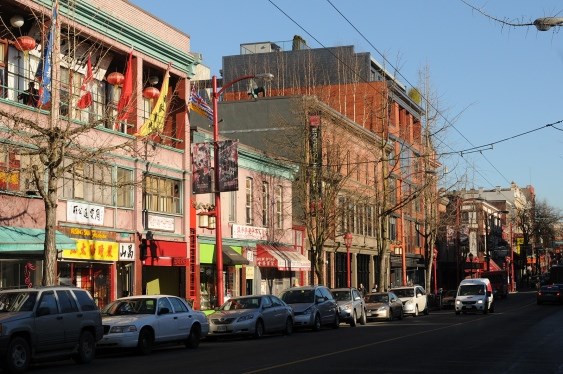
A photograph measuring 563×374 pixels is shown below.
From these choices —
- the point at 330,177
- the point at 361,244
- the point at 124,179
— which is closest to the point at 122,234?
the point at 124,179

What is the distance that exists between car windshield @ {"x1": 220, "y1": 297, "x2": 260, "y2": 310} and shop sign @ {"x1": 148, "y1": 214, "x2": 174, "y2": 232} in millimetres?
6425

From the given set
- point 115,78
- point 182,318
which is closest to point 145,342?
point 182,318

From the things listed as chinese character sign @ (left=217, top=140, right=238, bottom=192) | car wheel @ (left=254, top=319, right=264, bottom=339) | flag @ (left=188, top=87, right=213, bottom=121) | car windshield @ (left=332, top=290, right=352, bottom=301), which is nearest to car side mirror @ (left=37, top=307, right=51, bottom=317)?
car wheel @ (left=254, top=319, right=264, bottom=339)

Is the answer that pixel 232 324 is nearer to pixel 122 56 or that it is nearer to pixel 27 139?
pixel 27 139

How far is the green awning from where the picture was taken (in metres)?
25.5

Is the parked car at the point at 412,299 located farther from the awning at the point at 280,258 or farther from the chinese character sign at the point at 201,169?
the chinese character sign at the point at 201,169

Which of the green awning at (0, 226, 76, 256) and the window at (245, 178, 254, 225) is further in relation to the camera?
the window at (245, 178, 254, 225)

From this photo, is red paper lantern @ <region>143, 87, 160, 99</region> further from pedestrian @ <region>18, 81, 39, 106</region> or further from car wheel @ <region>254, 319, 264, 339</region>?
car wheel @ <region>254, 319, 264, 339</region>

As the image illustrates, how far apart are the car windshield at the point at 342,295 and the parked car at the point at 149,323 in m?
12.9

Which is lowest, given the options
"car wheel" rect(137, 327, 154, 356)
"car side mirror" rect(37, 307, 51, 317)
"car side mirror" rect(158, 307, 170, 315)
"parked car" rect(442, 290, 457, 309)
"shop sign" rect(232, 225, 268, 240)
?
"parked car" rect(442, 290, 457, 309)

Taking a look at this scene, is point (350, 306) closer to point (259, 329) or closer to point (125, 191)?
point (259, 329)

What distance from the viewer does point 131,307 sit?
23.1 metres

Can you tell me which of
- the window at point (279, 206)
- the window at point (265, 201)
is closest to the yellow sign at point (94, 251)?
the window at point (265, 201)

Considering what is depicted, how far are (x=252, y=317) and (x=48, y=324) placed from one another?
10599mm
